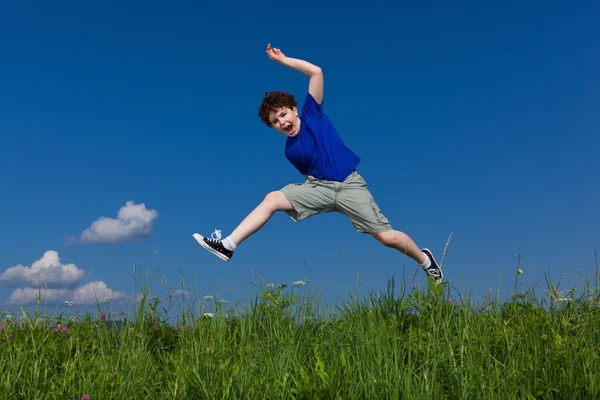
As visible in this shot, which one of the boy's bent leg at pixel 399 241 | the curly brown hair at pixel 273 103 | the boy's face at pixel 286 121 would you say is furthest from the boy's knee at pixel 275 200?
the boy's bent leg at pixel 399 241

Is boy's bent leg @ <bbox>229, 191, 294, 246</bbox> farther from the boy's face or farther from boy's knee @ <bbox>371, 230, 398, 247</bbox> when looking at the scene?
boy's knee @ <bbox>371, 230, 398, 247</bbox>

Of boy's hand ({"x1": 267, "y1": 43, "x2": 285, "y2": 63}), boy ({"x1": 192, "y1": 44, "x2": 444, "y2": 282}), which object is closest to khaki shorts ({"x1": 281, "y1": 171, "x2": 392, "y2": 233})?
boy ({"x1": 192, "y1": 44, "x2": 444, "y2": 282})

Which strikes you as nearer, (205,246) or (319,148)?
(205,246)

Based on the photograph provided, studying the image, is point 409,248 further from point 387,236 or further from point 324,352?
point 324,352

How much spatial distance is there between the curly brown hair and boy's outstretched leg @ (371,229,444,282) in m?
2.02

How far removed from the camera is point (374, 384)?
3363 mm

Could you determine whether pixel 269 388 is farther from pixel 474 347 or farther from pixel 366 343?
pixel 474 347

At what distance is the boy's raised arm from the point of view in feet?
22.6

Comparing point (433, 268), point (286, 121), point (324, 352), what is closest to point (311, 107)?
point (286, 121)

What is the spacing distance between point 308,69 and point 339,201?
66.2 inches

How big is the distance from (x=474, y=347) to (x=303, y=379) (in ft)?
5.24

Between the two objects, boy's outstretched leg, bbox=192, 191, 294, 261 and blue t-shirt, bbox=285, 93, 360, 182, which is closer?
boy's outstretched leg, bbox=192, 191, 294, 261

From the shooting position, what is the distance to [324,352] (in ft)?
14.5

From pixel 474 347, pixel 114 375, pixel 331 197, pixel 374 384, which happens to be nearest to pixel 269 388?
pixel 374 384
